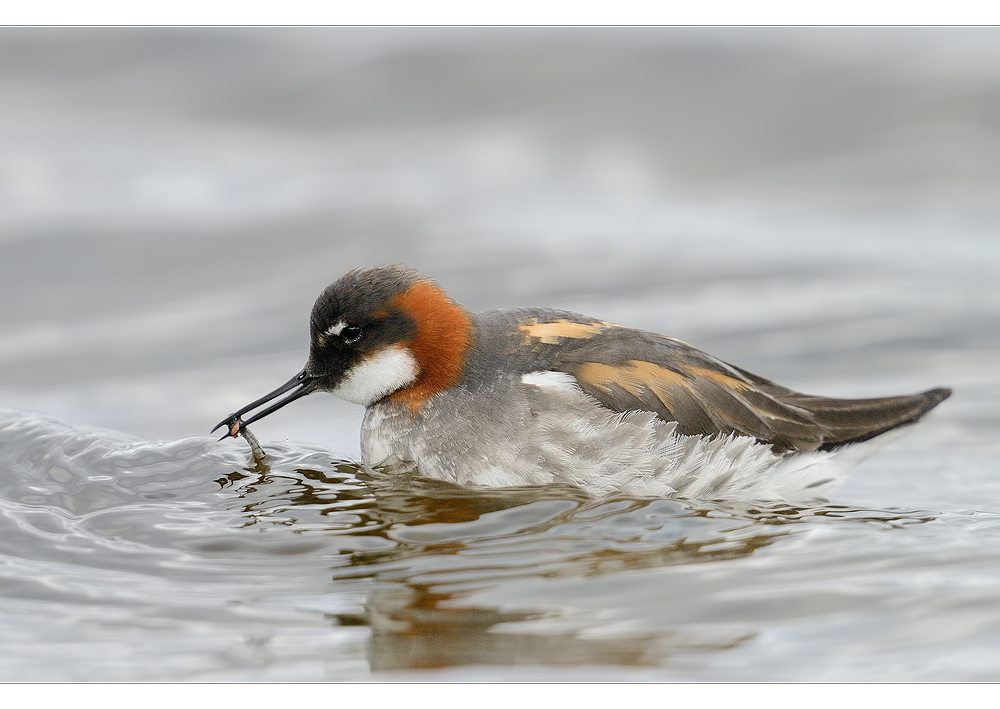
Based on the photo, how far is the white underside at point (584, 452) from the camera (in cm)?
610

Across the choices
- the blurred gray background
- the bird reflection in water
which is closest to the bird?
the bird reflection in water

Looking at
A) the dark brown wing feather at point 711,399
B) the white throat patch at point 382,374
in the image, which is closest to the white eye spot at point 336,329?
the white throat patch at point 382,374

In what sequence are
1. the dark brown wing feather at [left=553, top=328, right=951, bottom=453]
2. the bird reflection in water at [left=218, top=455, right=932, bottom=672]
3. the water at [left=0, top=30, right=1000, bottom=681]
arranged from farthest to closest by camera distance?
the dark brown wing feather at [left=553, top=328, right=951, bottom=453], the water at [left=0, top=30, right=1000, bottom=681], the bird reflection in water at [left=218, top=455, right=932, bottom=672]

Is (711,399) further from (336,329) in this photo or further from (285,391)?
(285,391)

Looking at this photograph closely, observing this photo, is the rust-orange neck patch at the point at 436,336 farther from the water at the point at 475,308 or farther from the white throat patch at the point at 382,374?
the water at the point at 475,308

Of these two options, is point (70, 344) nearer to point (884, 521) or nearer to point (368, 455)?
point (368, 455)

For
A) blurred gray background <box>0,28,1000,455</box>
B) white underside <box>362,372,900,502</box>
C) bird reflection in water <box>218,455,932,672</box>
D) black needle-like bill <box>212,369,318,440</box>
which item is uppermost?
blurred gray background <box>0,28,1000,455</box>

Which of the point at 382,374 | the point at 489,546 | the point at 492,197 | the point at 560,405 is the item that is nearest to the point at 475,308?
the point at 492,197

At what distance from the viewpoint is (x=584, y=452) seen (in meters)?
6.09

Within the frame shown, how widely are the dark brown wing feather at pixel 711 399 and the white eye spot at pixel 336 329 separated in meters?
1.12

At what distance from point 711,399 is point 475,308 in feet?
11.8

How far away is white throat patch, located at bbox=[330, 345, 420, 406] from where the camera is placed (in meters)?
6.51

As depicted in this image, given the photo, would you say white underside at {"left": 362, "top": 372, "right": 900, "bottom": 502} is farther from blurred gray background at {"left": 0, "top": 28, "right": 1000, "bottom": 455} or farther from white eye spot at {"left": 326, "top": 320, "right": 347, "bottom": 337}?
blurred gray background at {"left": 0, "top": 28, "right": 1000, "bottom": 455}

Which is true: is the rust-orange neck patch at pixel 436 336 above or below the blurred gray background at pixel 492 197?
below
